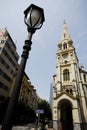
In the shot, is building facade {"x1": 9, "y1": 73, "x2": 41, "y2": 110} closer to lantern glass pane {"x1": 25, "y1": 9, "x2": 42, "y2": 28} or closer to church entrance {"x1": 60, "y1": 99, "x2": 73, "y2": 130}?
church entrance {"x1": 60, "y1": 99, "x2": 73, "y2": 130}

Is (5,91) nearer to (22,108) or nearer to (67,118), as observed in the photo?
(22,108)

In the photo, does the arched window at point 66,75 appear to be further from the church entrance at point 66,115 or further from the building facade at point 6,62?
the building facade at point 6,62

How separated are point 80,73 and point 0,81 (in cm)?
2553

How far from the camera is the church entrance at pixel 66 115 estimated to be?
1080 inches

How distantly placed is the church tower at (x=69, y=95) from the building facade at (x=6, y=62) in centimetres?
1594

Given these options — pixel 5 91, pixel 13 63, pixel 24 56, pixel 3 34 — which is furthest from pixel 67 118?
pixel 3 34

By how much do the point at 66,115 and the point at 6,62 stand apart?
23920mm

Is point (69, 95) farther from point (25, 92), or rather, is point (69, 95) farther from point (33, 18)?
point (25, 92)

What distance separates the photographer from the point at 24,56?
293 cm

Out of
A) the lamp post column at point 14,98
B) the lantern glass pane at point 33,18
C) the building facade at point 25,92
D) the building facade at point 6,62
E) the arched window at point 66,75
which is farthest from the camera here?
the building facade at point 25,92

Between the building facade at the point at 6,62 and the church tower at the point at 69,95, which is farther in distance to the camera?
the building facade at the point at 6,62

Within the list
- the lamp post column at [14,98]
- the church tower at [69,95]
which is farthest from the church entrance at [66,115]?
the lamp post column at [14,98]

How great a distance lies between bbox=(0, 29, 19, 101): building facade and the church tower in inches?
627

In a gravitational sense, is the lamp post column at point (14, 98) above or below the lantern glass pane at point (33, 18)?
below
